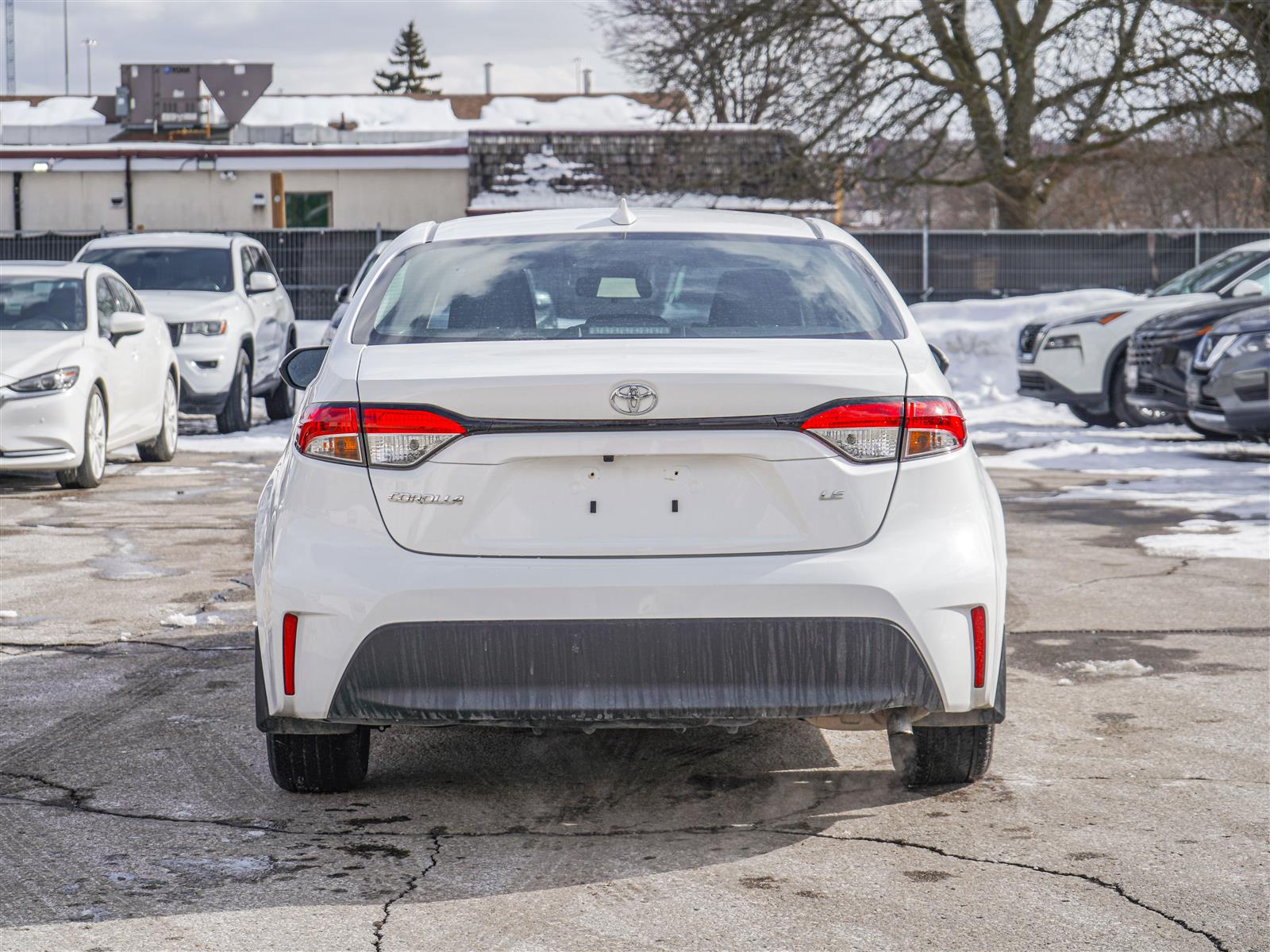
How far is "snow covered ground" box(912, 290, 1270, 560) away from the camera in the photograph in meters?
9.51

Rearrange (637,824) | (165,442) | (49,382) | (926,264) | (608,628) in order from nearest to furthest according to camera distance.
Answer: (608,628), (637,824), (49,382), (165,442), (926,264)

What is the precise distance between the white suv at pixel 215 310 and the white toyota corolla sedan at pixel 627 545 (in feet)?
37.6

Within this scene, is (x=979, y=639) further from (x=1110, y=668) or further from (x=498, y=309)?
(x=1110, y=668)

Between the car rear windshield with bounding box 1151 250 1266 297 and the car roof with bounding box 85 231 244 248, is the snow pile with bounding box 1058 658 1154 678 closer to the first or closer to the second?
the car rear windshield with bounding box 1151 250 1266 297

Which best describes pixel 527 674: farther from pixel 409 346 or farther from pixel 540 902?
pixel 409 346

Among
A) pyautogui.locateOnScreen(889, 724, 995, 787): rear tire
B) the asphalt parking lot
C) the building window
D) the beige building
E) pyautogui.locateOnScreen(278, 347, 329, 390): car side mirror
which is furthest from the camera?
the building window

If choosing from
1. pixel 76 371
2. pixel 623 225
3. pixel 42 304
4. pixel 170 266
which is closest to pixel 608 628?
pixel 623 225

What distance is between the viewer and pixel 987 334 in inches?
849

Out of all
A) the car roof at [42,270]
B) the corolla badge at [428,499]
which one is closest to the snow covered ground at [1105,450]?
the corolla badge at [428,499]

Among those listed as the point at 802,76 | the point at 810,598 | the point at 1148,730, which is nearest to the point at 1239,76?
the point at 802,76

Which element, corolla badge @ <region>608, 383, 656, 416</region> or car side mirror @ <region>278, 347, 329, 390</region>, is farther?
car side mirror @ <region>278, 347, 329, 390</region>

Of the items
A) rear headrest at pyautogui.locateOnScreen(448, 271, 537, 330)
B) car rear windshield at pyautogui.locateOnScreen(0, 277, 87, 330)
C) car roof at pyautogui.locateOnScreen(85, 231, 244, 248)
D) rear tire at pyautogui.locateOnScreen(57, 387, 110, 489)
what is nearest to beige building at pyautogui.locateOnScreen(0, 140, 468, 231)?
car roof at pyautogui.locateOnScreen(85, 231, 244, 248)

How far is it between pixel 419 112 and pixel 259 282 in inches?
1214

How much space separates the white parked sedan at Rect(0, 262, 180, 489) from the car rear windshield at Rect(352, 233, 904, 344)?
663 cm
